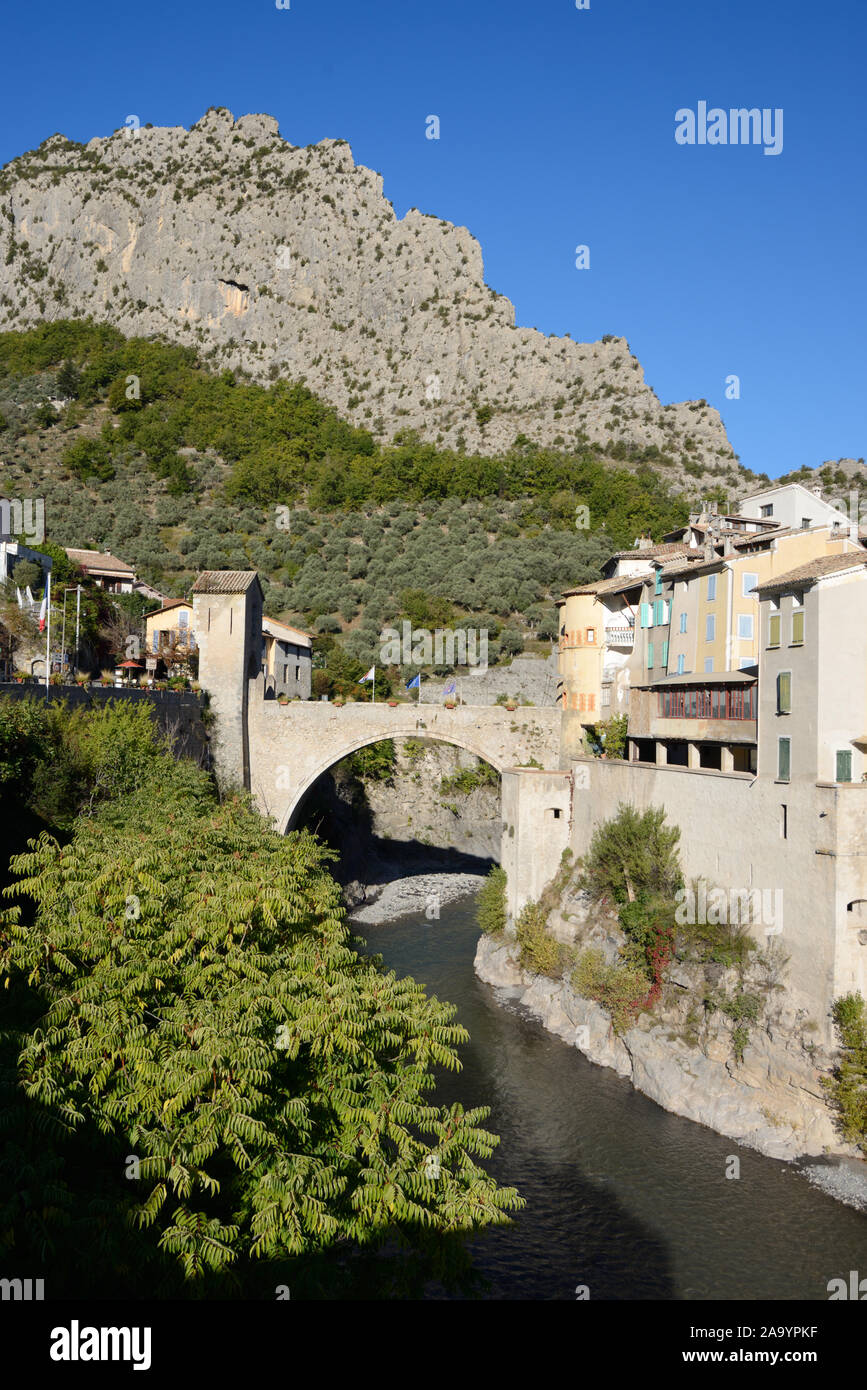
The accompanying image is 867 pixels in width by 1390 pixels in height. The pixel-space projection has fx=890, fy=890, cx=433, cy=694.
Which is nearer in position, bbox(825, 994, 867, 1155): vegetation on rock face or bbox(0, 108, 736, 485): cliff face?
bbox(825, 994, 867, 1155): vegetation on rock face

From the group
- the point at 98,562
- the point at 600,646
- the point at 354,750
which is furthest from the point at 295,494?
the point at 600,646

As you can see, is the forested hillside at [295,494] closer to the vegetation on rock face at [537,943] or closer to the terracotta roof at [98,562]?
the terracotta roof at [98,562]

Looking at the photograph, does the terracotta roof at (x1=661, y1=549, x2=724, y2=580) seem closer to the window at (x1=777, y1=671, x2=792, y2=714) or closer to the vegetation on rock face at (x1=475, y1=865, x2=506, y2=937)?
the window at (x1=777, y1=671, x2=792, y2=714)

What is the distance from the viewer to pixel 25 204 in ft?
323

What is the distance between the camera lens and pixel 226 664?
32.5 meters

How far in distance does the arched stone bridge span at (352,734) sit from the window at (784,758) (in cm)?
1291

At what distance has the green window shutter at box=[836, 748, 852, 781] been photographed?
18.2 meters

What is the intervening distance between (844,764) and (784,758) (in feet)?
5.20

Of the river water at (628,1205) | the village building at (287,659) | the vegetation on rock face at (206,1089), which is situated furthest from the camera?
the village building at (287,659)

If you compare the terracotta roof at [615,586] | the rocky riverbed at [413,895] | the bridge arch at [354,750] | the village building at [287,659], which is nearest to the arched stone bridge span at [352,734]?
the bridge arch at [354,750]

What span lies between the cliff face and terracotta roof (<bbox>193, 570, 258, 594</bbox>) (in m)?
52.3

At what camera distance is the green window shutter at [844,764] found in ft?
59.8

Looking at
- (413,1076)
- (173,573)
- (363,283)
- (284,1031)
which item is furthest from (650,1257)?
(363,283)

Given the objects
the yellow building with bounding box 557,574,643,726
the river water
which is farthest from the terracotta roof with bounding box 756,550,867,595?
the river water
